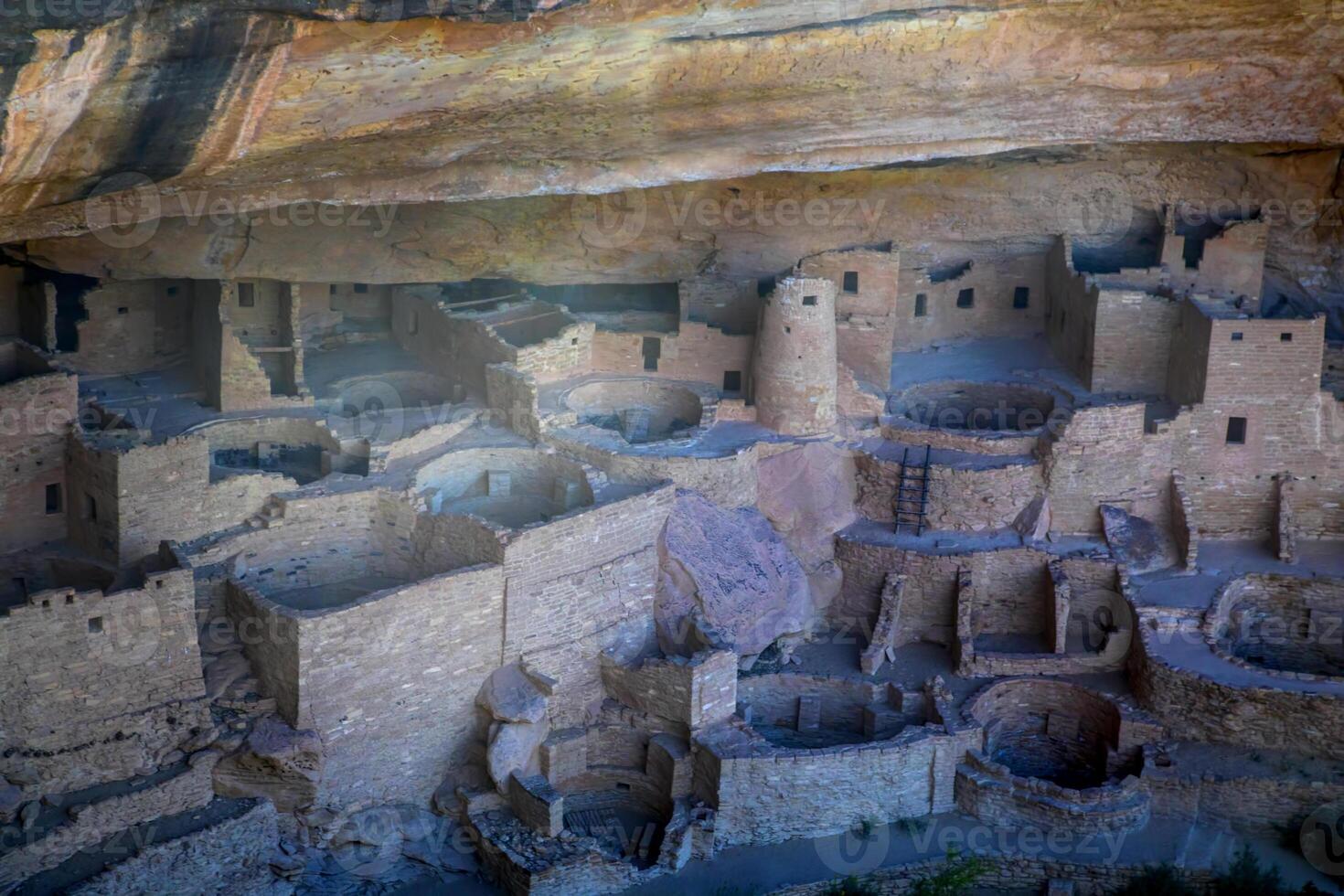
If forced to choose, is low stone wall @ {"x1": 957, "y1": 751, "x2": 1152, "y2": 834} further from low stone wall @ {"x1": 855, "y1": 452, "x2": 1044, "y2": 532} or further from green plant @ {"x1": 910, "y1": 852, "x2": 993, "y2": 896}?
low stone wall @ {"x1": 855, "y1": 452, "x2": 1044, "y2": 532}

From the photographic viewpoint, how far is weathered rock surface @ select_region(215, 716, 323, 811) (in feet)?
60.5

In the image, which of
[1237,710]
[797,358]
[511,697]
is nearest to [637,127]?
[797,358]

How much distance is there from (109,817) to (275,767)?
1668 mm

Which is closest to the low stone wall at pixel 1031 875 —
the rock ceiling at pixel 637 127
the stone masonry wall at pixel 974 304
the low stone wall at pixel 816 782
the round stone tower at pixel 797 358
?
the low stone wall at pixel 816 782

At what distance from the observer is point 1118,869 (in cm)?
2045

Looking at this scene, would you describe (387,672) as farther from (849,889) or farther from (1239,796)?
(1239,796)

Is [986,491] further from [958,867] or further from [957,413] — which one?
[958,867]

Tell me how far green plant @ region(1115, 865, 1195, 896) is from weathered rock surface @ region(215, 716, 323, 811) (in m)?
8.68

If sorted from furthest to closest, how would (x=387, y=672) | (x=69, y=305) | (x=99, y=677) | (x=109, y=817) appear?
1. (x=69, y=305)
2. (x=387, y=672)
3. (x=99, y=677)
4. (x=109, y=817)

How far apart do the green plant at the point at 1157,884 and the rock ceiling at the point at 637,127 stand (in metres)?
8.08

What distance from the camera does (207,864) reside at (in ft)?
59.0

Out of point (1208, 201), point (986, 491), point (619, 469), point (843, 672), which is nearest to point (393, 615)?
point (619, 469)

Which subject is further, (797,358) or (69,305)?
(797,358)

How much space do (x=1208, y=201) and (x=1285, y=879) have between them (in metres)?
9.17
